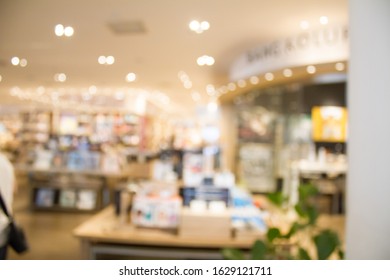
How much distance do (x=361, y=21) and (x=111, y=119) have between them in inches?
335

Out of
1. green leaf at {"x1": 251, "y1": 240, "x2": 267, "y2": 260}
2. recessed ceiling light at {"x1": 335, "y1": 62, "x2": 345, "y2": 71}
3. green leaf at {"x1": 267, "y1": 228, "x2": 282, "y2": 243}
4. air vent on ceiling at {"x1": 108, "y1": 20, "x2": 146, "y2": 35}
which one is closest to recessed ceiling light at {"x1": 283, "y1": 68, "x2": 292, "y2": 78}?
recessed ceiling light at {"x1": 335, "y1": 62, "x2": 345, "y2": 71}

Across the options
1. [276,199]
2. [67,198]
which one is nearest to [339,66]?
[276,199]

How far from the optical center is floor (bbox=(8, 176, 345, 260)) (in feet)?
11.9

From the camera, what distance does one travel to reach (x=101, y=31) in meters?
1.68

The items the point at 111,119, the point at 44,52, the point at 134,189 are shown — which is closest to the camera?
the point at 44,52

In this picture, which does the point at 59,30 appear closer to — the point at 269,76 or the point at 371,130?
the point at 371,130

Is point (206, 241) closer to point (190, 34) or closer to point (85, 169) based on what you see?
point (190, 34)

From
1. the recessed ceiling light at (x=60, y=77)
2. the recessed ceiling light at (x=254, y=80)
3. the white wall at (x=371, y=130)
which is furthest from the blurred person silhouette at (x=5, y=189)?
the recessed ceiling light at (x=254, y=80)

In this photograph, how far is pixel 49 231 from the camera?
483cm

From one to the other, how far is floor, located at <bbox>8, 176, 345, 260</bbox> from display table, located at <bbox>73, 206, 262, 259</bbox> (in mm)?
315

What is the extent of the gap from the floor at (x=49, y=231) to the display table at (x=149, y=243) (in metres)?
0.32

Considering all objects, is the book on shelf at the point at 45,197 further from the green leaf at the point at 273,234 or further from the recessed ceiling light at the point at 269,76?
the green leaf at the point at 273,234

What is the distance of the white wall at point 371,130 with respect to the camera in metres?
1.24

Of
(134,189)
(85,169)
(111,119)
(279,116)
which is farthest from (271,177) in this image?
(134,189)
